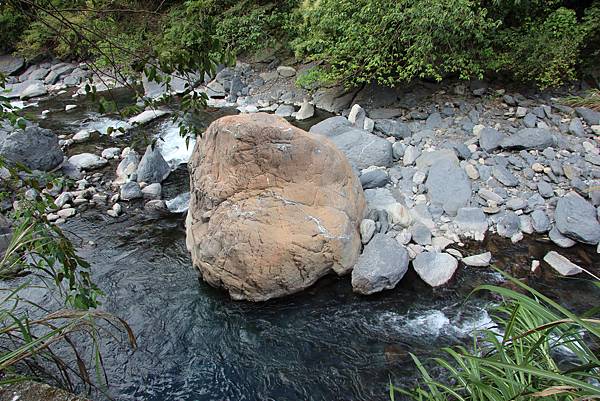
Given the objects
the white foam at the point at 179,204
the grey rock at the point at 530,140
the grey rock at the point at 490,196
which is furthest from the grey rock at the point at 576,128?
the white foam at the point at 179,204

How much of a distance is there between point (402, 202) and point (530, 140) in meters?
2.11

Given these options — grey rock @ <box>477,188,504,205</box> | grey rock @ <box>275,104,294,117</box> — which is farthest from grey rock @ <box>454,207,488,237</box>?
grey rock @ <box>275,104,294,117</box>

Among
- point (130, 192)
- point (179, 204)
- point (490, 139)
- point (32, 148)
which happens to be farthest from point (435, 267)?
point (32, 148)

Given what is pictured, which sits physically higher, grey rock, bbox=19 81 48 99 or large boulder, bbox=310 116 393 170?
grey rock, bbox=19 81 48 99

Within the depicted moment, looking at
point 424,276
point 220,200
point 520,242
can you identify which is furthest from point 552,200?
point 220,200

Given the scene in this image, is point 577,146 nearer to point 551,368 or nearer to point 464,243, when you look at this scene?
point 464,243

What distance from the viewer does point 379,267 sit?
162 inches

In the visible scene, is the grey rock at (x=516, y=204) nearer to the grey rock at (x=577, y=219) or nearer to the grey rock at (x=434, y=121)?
the grey rock at (x=577, y=219)

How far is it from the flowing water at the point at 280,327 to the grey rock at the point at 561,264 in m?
0.09

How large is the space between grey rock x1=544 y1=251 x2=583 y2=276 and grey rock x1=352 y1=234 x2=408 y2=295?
1539 mm

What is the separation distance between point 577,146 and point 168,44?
19.8 feet

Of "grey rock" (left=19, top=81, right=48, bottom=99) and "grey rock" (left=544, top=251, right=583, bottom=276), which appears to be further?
"grey rock" (left=19, top=81, right=48, bottom=99)

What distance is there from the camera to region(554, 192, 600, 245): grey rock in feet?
14.8

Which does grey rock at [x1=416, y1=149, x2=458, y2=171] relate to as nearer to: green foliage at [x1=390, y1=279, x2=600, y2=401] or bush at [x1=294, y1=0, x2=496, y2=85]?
bush at [x1=294, y1=0, x2=496, y2=85]
